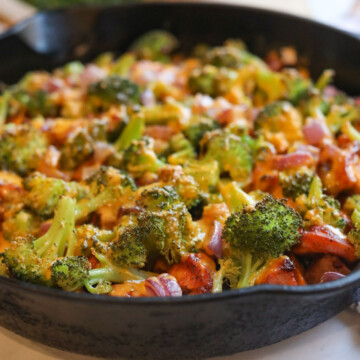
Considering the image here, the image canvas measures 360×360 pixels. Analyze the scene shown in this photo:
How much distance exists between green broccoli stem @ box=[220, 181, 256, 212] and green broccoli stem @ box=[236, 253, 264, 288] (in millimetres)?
219

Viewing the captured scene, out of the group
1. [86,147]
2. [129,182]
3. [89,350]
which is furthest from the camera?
[86,147]

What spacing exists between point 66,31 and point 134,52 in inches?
16.7

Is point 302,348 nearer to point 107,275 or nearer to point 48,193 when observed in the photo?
point 107,275

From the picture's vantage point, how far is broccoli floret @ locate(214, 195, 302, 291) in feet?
5.20

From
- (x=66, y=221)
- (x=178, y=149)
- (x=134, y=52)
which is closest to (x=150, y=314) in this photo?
(x=66, y=221)

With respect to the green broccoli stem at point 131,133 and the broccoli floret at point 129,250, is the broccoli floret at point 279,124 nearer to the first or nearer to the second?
the green broccoli stem at point 131,133

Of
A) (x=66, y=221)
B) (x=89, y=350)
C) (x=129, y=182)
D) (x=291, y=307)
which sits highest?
(x=291, y=307)

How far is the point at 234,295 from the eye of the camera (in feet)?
4.23

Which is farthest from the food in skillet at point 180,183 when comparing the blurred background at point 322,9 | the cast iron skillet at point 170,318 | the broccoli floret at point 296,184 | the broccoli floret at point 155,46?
the blurred background at point 322,9

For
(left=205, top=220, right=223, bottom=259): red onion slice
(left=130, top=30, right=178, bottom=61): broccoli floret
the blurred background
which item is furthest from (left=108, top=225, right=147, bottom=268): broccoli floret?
the blurred background

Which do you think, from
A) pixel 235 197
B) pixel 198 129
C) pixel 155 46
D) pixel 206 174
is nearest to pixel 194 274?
pixel 235 197

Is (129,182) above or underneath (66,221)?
above

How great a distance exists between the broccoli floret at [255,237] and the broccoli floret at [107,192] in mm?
415

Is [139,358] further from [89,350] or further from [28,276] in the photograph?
[28,276]
